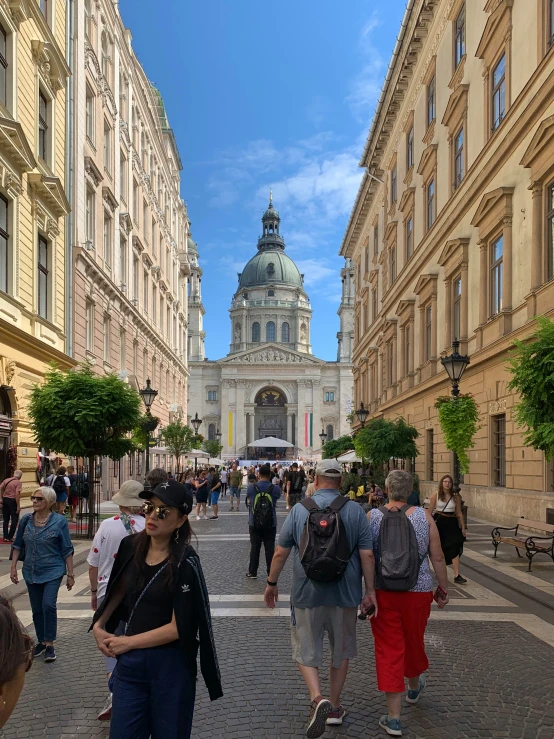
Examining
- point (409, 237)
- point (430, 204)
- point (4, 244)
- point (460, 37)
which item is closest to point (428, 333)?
point (430, 204)

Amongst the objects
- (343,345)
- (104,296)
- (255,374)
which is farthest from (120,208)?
(343,345)

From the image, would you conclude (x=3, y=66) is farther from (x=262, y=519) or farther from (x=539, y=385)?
(x=539, y=385)

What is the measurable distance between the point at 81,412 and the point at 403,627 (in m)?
11.3

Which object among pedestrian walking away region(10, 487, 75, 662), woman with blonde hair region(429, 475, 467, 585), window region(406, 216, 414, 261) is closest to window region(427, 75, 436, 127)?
window region(406, 216, 414, 261)

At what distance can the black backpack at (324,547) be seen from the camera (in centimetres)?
457

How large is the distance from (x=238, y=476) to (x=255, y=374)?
74.5 m

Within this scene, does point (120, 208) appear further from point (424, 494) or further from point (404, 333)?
point (424, 494)

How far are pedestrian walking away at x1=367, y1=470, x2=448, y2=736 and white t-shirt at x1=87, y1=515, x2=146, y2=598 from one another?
6.06 ft

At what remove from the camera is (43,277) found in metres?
19.6

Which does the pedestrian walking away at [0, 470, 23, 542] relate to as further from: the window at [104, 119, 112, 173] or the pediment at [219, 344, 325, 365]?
the pediment at [219, 344, 325, 365]

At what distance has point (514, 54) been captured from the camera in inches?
669

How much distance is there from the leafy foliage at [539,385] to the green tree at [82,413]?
9.21 metres

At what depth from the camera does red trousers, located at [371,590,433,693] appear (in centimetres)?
477

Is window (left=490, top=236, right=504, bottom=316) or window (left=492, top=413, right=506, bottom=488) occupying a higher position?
window (left=490, top=236, right=504, bottom=316)
